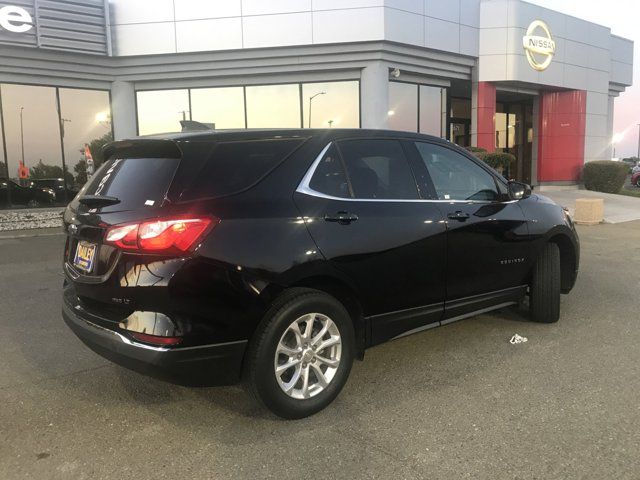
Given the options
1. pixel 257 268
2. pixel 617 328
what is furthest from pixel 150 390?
pixel 617 328

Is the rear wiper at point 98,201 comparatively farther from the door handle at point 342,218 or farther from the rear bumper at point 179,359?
the door handle at point 342,218

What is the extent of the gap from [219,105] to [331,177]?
13.3 meters

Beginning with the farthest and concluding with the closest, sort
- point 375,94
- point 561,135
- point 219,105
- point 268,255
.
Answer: point 561,135 < point 219,105 < point 375,94 < point 268,255

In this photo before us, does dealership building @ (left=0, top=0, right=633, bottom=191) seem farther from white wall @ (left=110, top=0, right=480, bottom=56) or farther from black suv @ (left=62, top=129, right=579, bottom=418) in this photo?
black suv @ (left=62, top=129, right=579, bottom=418)

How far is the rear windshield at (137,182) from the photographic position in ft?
9.89

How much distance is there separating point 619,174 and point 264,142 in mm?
20155

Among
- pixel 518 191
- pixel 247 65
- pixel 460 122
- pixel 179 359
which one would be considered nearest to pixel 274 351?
pixel 179 359

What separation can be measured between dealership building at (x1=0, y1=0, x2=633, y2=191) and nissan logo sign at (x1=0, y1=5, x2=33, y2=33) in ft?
0.08

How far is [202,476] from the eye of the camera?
272 centimetres

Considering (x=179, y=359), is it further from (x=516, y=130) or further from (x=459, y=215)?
(x=516, y=130)

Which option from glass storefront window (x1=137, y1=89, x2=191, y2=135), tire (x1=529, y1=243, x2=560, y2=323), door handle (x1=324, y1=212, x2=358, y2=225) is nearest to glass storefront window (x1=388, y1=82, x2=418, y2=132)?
glass storefront window (x1=137, y1=89, x2=191, y2=135)

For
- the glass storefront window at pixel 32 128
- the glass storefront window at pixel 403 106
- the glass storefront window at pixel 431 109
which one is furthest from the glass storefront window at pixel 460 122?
the glass storefront window at pixel 32 128

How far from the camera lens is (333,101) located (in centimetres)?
1569

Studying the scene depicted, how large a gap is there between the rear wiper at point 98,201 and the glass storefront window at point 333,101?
42.3 ft
